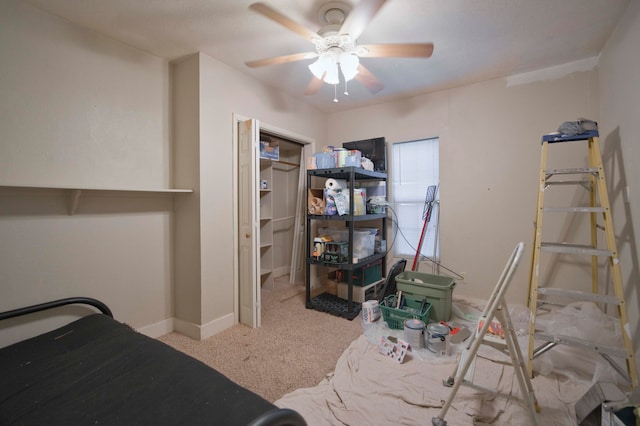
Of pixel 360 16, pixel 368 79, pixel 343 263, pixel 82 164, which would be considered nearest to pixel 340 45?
pixel 360 16

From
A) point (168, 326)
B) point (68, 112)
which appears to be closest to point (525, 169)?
point (168, 326)

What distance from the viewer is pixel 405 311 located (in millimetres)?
2324

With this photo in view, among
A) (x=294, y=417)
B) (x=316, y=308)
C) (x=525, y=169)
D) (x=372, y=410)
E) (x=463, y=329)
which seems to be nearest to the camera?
(x=294, y=417)

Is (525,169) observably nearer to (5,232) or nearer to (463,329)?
(463,329)

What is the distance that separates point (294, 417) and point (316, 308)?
6.65 ft

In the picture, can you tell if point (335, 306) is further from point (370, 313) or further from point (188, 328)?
point (188, 328)

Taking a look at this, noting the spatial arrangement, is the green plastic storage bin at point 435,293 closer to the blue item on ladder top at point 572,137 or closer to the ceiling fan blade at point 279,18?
the blue item on ladder top at point 572,137

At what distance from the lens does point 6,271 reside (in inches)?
64.7

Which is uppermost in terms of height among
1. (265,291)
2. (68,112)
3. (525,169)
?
(68,112)

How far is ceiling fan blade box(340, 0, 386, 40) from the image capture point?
4.36ft

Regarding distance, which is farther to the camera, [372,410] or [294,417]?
[372,410]

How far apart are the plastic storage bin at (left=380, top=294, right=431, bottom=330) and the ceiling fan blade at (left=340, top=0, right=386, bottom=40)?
214cm

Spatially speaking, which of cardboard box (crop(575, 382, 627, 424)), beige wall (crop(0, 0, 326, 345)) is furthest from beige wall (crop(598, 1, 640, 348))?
beige wall (crop(0, 0, 326, 345))

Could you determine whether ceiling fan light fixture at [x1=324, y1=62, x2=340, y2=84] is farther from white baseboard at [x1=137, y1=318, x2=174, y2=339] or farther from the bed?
white baseboard at [x1=137, y1=318, x2=174, y2=339]
